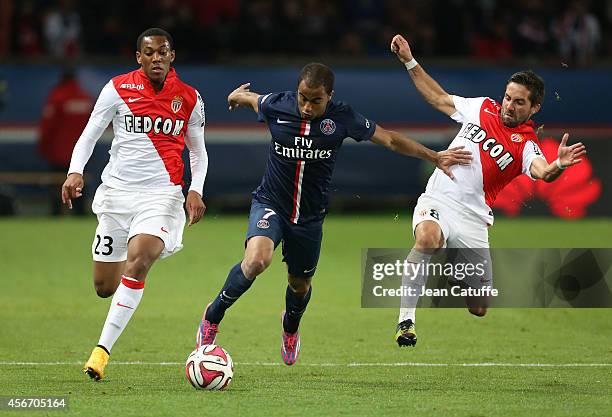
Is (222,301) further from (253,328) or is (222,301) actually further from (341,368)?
(253,328)

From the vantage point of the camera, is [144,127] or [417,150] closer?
[417,150]

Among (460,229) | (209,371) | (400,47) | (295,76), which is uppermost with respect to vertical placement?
(295,76)

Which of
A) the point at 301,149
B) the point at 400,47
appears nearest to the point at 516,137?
the point at 400,47

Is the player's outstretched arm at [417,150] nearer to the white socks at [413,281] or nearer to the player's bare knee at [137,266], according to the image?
the white socks at [413,281]

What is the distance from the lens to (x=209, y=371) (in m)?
8.23

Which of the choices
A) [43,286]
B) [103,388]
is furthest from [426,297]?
[103,388]

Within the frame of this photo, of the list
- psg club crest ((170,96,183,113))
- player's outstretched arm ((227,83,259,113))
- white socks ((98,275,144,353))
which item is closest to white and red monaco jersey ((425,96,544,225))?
player's outstretched arm ((227,83,259,113))

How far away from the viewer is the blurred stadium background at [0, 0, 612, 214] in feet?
72.2

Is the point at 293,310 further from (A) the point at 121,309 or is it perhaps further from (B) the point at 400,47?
(B) the point at 400,47

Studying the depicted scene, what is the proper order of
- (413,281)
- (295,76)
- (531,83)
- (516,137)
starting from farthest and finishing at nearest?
1. (295,76)
2. (516,137)
3. (413,281)
4. (531,83)

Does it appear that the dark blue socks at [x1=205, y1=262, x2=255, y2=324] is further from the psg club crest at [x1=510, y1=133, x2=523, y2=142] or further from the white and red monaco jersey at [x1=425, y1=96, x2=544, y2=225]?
the psg club crest at [x1=510, y1=133, x2=523, y2=142]

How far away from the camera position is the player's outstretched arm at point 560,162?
8414mm

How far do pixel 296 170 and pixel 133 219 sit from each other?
4.21 ft

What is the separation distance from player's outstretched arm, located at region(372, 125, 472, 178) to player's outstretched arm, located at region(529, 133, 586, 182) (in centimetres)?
52
